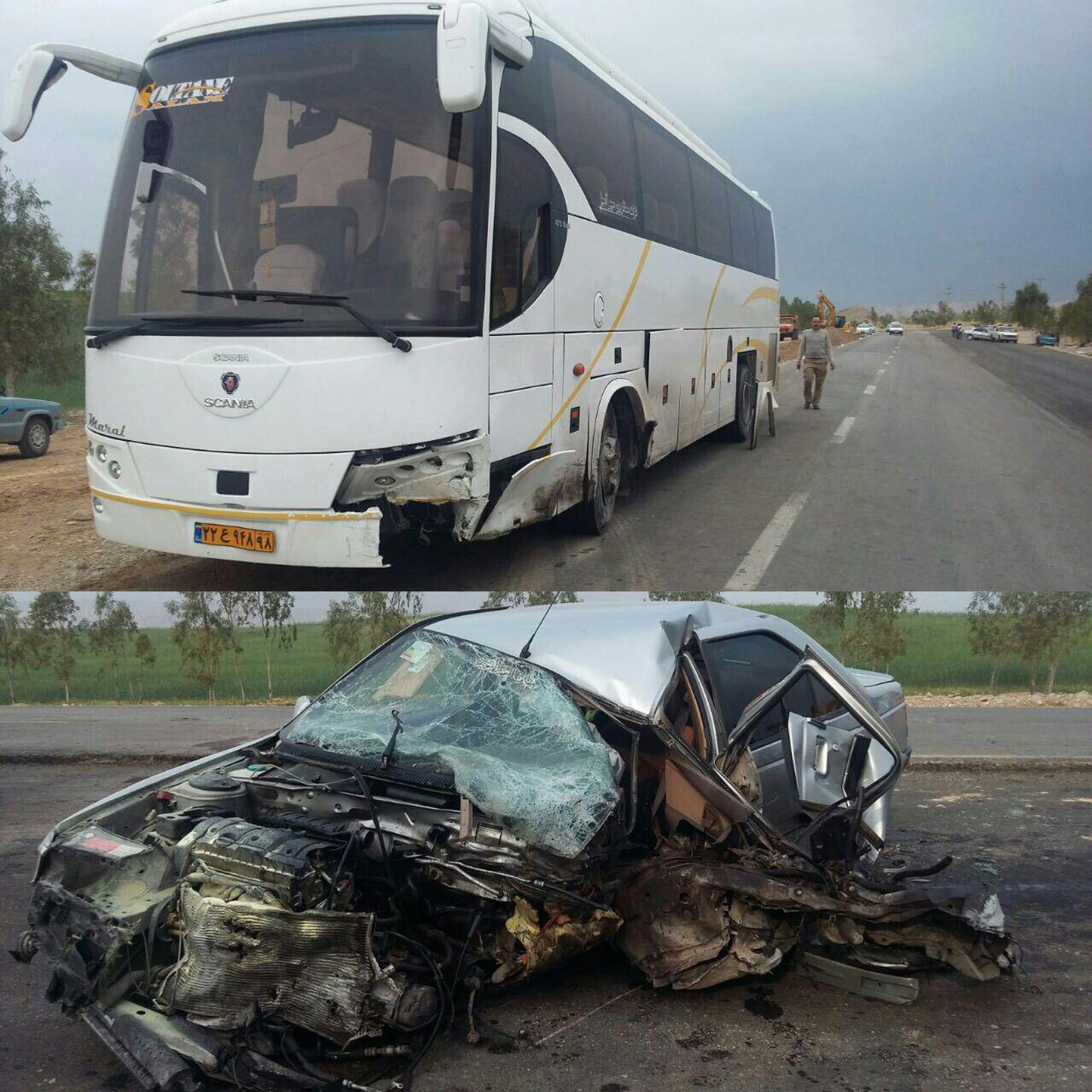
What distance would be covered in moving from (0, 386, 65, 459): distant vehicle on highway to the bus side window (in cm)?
1227

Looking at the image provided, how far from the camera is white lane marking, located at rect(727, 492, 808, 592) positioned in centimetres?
868

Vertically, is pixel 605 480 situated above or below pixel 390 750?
above

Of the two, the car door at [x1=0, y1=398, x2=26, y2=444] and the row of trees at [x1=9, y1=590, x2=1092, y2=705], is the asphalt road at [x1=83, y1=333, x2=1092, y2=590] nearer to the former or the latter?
the row of trees at [x1=9, y1=590, x2=1092, y2=705]

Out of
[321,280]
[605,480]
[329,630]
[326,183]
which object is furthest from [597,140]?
[329,630]

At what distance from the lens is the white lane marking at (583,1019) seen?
4093 millimetres

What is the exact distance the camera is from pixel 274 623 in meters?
16.2

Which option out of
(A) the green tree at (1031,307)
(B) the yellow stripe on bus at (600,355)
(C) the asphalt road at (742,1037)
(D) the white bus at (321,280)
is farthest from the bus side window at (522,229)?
(A) the green tree at (1031,307)

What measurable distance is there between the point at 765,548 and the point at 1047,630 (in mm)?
10057

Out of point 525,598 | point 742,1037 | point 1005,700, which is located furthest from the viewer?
point 1005,700

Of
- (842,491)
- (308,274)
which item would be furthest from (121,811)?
(842,491)

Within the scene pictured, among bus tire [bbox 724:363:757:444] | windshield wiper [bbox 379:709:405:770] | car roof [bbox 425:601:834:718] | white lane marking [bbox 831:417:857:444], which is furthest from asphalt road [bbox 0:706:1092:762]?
windshield wiper [bbox 379:709:405:770]

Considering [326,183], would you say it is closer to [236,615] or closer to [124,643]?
[236,615]

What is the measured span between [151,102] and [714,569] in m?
5.31

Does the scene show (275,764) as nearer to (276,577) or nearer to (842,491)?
(276,577)
